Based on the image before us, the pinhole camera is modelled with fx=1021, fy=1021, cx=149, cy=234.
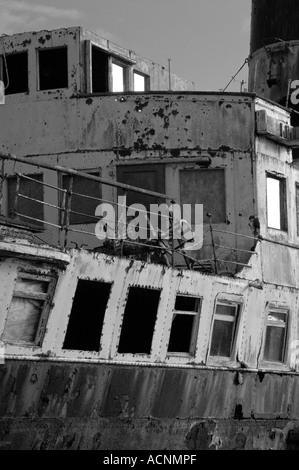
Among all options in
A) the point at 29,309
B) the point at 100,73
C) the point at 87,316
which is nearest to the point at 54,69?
the point at 100,73

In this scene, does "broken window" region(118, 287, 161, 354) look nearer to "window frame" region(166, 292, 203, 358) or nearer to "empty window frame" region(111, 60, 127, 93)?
"window frame" region(166, 292, 203, 358)

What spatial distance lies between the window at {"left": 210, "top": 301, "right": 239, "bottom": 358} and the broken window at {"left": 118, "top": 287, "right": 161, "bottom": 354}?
4.25ft

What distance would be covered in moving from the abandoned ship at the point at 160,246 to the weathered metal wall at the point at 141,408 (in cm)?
3

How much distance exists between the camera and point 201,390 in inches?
618

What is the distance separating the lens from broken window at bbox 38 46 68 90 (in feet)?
57.5

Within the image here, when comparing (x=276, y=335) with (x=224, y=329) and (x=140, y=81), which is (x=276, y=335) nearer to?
(x=224, y=329)

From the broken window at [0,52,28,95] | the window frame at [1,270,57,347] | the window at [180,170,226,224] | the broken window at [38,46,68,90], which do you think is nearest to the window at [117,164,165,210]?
the window at [180,170,226,224]

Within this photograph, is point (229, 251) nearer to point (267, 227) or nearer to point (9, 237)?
point (267, 227)

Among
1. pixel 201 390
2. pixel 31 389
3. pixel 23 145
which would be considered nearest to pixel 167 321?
pixel 201 390

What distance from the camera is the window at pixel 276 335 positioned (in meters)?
17.3

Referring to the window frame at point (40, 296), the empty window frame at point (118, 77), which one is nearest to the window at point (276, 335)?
the empty window frame at point (118, 77)

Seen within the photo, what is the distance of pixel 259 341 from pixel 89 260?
161 inches
